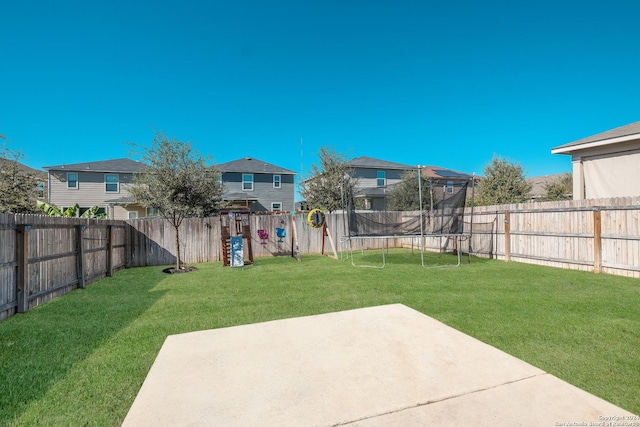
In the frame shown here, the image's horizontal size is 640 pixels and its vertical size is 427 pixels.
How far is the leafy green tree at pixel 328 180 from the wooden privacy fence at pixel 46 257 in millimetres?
10765

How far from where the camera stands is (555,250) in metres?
7.45

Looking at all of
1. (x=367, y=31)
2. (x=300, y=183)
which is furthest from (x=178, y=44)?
(x=300, y=183)

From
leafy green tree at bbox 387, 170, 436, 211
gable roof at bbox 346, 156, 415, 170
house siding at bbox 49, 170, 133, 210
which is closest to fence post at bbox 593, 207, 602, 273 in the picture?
leafy green tree at bbox 387, 170, 436, 211

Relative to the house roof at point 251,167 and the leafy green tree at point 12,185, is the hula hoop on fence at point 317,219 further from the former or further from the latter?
the house roof at point 251,167

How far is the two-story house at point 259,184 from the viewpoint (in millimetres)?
20156

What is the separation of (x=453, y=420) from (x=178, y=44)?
15.0 meters

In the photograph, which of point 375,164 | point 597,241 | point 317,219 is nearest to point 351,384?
point 597,241

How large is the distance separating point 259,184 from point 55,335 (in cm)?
1795

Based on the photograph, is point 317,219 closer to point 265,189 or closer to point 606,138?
point 606,138

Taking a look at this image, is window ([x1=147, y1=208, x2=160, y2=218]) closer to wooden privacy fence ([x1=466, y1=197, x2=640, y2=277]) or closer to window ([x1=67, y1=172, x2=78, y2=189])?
window ([x1=67, y1=172, x2=78, y2=189])

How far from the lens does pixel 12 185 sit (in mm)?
9594

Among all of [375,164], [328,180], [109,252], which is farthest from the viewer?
[375,164]

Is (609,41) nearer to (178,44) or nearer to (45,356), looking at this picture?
(178,44)

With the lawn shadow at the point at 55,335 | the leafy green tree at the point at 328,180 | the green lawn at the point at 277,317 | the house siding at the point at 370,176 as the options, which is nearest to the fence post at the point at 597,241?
the green lawn at the point at 277,317
